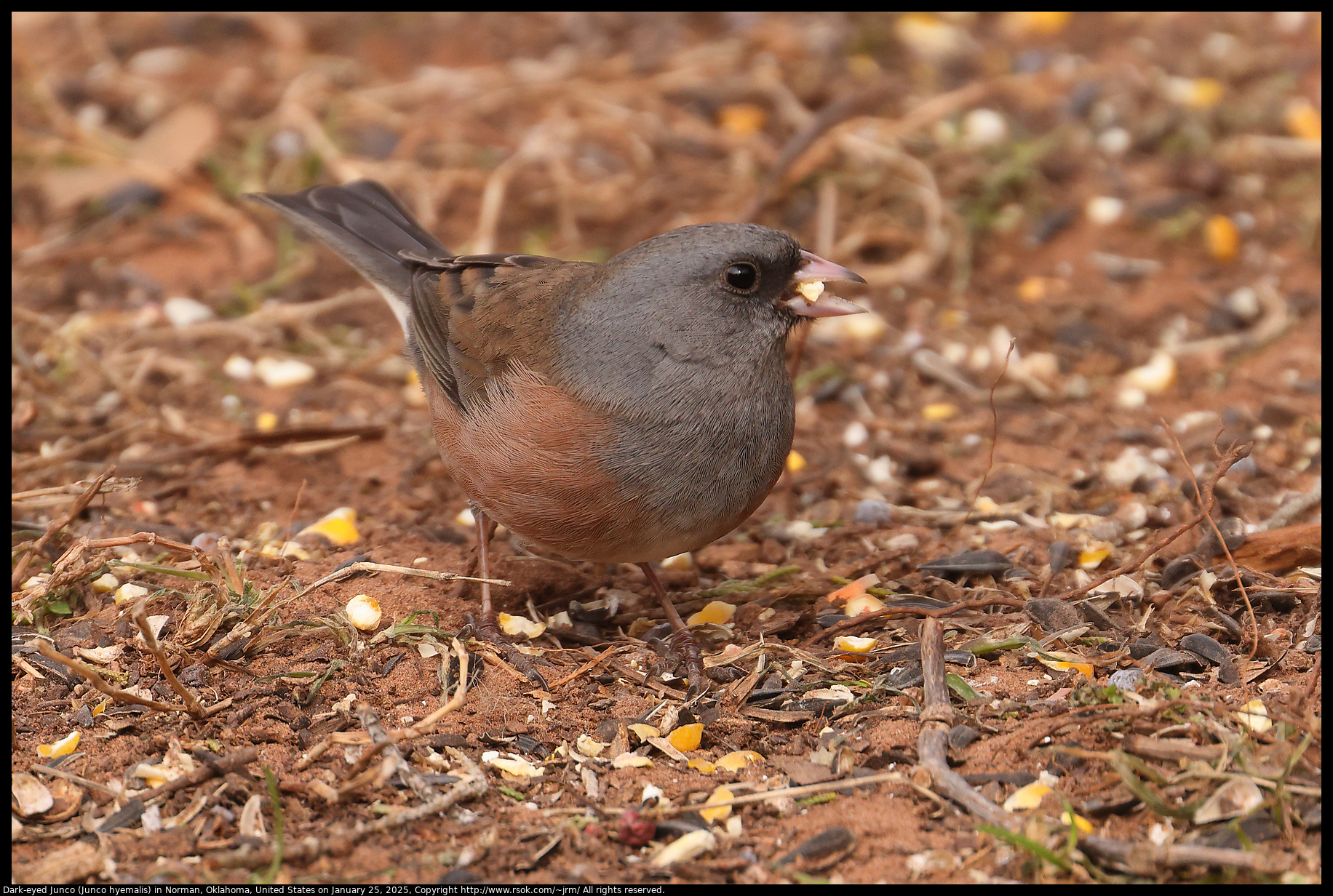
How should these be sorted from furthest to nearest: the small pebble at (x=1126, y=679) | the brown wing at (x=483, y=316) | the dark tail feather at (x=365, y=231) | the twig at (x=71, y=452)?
the dark tail feather at (x=365, y=231)
the twig at (x=71, y=452)
the brown wing at (x=483, y=316)
the small pebble at (x=1126, y=679)

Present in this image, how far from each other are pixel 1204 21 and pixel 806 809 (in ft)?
19.2

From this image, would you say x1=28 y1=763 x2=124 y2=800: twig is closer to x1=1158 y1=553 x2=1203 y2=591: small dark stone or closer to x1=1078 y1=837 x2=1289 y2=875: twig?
x1=1078 y1=837 x2=1289 y2=875: twig

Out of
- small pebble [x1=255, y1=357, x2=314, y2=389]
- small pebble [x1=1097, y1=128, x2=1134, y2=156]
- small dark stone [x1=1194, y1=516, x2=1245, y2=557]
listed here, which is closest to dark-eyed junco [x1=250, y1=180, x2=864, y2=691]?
small dark stone [x1=1194, y1=516, x2=1245, y2=557]

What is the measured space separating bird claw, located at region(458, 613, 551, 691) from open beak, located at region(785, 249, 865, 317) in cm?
117

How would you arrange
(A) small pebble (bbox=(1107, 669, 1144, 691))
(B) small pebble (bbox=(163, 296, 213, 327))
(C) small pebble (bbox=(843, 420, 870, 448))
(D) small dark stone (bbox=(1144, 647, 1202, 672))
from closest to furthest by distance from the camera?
(A) small pebble (bbox=(1107, 669, 1144, 691)) < (D) small dark stone (bbox=(1144, 647, 1202, 672)) < (C) small pebble (bbox=(843, 420, 870, 448)) < (B) small pebble (bbox=(163, 296, 213, 327))

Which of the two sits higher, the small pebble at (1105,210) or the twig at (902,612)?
the twig at (902,612)

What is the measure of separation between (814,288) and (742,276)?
0.22 meters

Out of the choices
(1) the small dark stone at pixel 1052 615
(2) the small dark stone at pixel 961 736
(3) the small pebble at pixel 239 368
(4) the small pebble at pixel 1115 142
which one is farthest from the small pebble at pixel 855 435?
(4) the small pebble at pixel 1115 142

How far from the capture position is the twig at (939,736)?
2.48m

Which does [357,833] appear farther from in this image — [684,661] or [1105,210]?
[1105,210]

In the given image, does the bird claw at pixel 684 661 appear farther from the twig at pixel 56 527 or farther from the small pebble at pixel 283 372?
the small pebble at pixel 283 372

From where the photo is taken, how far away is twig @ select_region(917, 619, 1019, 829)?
2477mm

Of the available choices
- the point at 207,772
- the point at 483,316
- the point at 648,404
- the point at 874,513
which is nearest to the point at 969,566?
the point at 874,513
